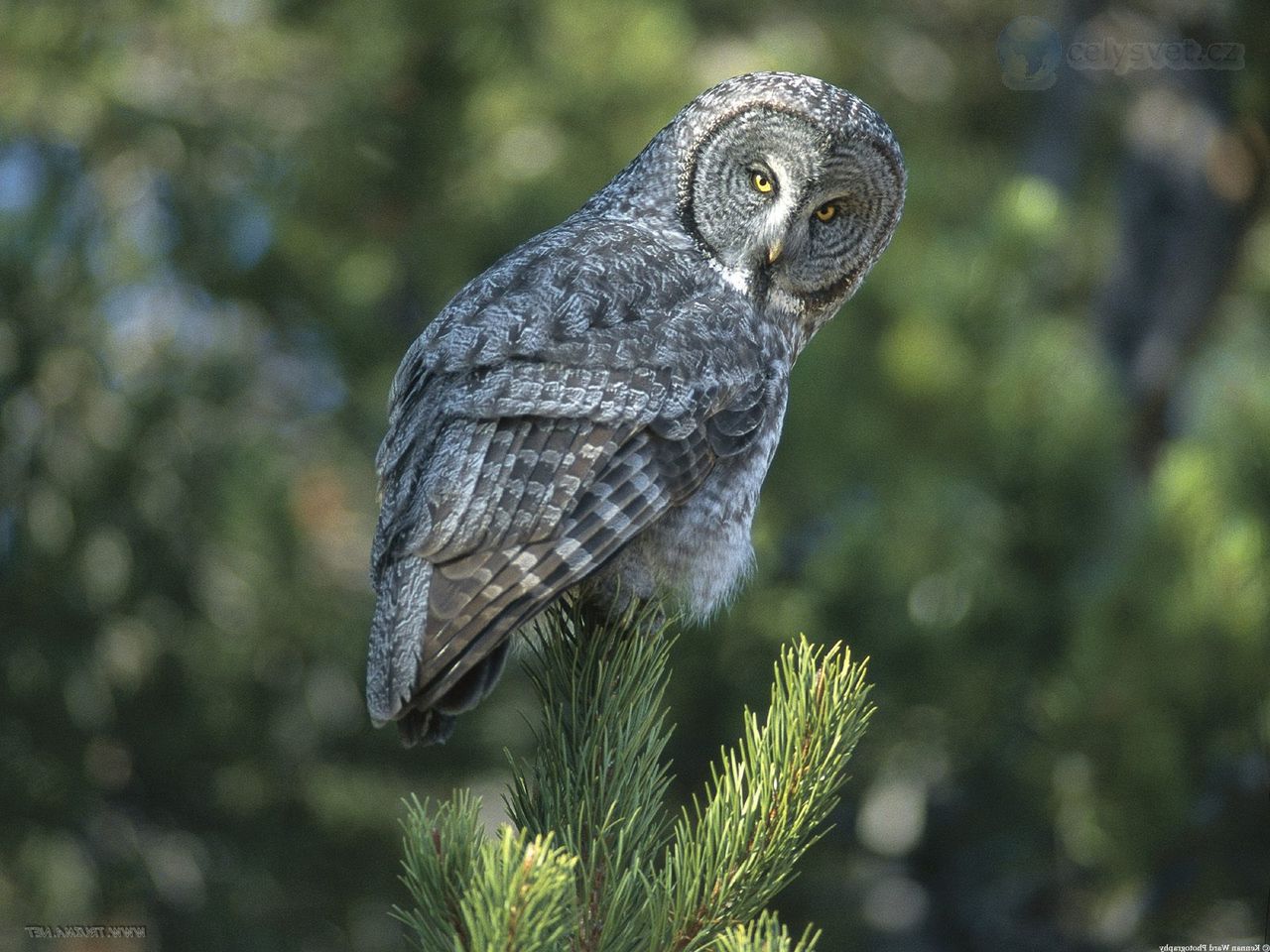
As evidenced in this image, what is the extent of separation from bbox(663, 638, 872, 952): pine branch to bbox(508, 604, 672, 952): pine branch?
0.08m

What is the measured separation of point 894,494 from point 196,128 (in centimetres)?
380

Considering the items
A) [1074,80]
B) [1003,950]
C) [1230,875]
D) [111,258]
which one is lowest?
[1003,950]

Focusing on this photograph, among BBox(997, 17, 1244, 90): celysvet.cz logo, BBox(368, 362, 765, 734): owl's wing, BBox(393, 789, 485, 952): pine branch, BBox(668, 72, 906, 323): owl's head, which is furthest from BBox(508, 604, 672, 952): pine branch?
BBox(997, 17, 1244, 90): celysvet.cz logo

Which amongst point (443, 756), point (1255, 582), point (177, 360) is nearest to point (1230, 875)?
point (1255, 582)

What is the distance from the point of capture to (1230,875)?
5023 mm

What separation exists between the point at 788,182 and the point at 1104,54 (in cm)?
562

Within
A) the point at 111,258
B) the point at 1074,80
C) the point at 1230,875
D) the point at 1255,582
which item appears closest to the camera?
the point at 1255,582

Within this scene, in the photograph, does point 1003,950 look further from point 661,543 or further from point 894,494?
point 661,543

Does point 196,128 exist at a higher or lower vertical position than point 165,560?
higher

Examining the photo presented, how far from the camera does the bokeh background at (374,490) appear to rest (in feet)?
16.0

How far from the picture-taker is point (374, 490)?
21.8ft

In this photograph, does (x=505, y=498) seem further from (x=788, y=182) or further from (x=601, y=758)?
(x=788, y=182)

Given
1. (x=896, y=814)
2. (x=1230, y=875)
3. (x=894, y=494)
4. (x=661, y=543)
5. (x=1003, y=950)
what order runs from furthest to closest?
(x=896, y=814) < (x=1003, y=950) < (x=894, y=494) < (x=1230, y=875) < (x=661, y=543)

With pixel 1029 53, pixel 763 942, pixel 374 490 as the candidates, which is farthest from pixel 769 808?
pixel 1029 53
